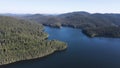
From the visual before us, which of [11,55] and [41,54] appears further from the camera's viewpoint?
[41,54]

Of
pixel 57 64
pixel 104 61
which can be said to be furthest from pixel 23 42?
pixel 104 61

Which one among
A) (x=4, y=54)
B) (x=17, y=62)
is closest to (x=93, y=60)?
(x=17, y=62)

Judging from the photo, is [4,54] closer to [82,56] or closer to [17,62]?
[17,62]

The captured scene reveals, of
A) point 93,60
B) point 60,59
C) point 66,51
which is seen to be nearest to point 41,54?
point 60,59

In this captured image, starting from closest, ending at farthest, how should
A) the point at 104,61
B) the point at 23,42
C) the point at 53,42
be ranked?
the point at 104,61, the point at 23,42, the point at 53,42

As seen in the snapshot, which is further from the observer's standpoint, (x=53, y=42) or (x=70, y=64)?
(x=53, y=42)

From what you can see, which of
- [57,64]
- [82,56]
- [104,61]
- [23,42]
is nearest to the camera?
[57,64]

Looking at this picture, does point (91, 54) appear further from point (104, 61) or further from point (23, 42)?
point (23, 42)

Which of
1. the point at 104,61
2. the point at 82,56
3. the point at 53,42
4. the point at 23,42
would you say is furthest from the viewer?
the point at 53,42

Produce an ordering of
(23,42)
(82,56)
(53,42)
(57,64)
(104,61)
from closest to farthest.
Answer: (57,64) < (104,61) < (82,56) < (23,42) < (53,42)
